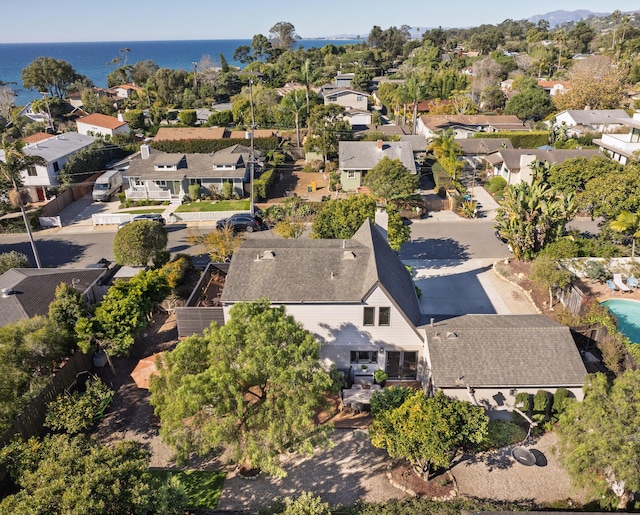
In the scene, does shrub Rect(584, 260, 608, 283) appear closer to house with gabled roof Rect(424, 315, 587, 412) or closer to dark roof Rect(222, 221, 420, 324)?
house with gabled roof Rect(424, 315, 587, 412)

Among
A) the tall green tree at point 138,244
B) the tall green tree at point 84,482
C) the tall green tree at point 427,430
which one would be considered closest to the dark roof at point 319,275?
the tall green tree at point 427,430

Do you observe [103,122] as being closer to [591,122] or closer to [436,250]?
[436,250]

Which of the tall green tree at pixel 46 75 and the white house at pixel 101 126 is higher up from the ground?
the tall green tree at pixel 46 75

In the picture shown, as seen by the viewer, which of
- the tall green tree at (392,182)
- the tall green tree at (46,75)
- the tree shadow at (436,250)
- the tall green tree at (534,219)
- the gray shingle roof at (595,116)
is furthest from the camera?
the tall green tree at (46,75)

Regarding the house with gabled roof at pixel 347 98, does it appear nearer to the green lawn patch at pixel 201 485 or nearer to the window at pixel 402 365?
the window at pixel 402 365

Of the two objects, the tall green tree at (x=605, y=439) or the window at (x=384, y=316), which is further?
the window at (x=384, y=316)

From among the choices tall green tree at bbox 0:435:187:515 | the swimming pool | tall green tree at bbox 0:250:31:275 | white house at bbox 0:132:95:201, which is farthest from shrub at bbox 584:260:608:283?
white house at bbox 0:132:95:201

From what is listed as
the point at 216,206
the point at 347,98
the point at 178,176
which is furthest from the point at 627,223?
the point at 347,98
